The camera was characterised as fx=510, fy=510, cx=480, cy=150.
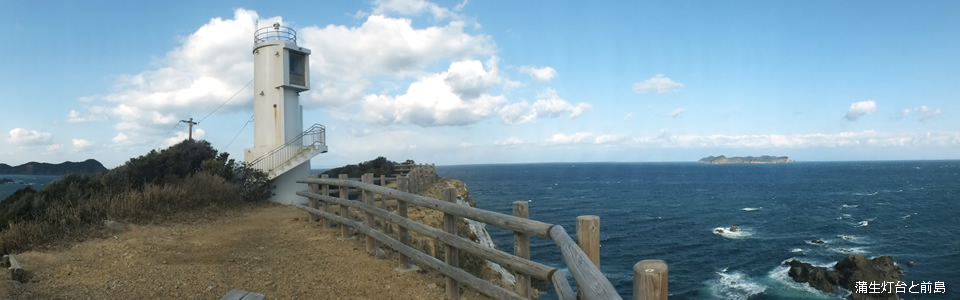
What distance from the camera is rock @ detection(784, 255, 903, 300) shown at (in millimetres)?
21047

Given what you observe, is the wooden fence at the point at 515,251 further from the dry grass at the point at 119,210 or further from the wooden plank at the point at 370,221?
the dry grass at the point at 119,210

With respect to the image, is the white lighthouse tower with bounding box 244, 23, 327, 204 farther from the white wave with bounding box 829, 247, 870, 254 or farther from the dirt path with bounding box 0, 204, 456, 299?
the white wave with bounding box 829, 247, 870, 254

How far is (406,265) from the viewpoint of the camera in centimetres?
646

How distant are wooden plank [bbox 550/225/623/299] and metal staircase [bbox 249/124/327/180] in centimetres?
1468

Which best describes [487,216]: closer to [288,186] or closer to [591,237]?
[591,237]

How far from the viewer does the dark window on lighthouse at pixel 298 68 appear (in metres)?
16.9

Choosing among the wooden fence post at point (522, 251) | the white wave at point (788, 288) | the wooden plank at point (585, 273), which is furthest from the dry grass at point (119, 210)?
the white wave at point (788, 288)

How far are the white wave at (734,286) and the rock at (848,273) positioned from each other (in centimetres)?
219

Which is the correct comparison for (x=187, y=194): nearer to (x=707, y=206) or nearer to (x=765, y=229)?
(x=765, y=229)

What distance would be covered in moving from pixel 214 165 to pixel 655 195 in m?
52.5

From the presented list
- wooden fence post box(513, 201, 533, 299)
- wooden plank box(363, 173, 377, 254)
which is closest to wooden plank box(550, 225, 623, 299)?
wooden fence post box(513, 201, 533, 299)

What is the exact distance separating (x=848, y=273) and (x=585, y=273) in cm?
2493

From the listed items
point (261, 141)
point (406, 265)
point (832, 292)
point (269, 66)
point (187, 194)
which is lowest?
point (832, 292)

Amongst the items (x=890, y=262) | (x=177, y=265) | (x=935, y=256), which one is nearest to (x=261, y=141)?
(x=177, y=265)
